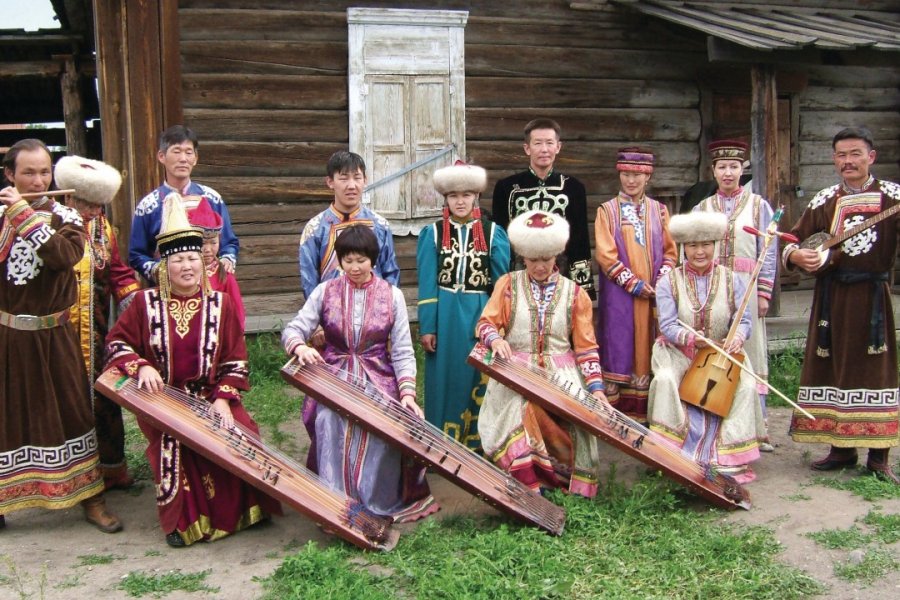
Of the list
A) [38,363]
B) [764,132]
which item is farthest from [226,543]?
[764,132]

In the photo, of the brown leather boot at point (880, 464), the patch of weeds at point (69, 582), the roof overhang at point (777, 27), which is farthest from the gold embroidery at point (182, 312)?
the roof overhang at point (777, 27)

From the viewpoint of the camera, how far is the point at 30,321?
13.8 feet

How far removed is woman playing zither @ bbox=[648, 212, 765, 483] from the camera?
4688 mm

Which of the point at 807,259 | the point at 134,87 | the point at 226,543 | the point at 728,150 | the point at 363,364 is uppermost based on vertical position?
the point at 134,87

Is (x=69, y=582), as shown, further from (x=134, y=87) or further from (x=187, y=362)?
(x=134, y=87)

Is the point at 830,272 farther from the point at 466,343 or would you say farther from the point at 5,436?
the point at 5,436

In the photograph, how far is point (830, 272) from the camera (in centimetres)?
483

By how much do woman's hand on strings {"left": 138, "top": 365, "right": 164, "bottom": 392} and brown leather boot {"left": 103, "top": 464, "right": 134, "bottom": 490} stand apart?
109 cm

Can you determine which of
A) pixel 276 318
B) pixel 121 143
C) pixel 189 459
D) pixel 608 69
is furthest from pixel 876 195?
pixel 121 143

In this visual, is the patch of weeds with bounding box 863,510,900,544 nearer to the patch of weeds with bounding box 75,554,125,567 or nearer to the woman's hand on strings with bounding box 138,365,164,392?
the woman's hand on strings with bounding box 138,365,164,392

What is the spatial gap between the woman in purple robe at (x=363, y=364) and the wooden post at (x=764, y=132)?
4311mm

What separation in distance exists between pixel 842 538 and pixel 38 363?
144 inches

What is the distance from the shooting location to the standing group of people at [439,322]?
4.18m

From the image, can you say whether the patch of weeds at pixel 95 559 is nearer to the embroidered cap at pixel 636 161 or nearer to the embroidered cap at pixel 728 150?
the embroidered cap at pixel 636 161
